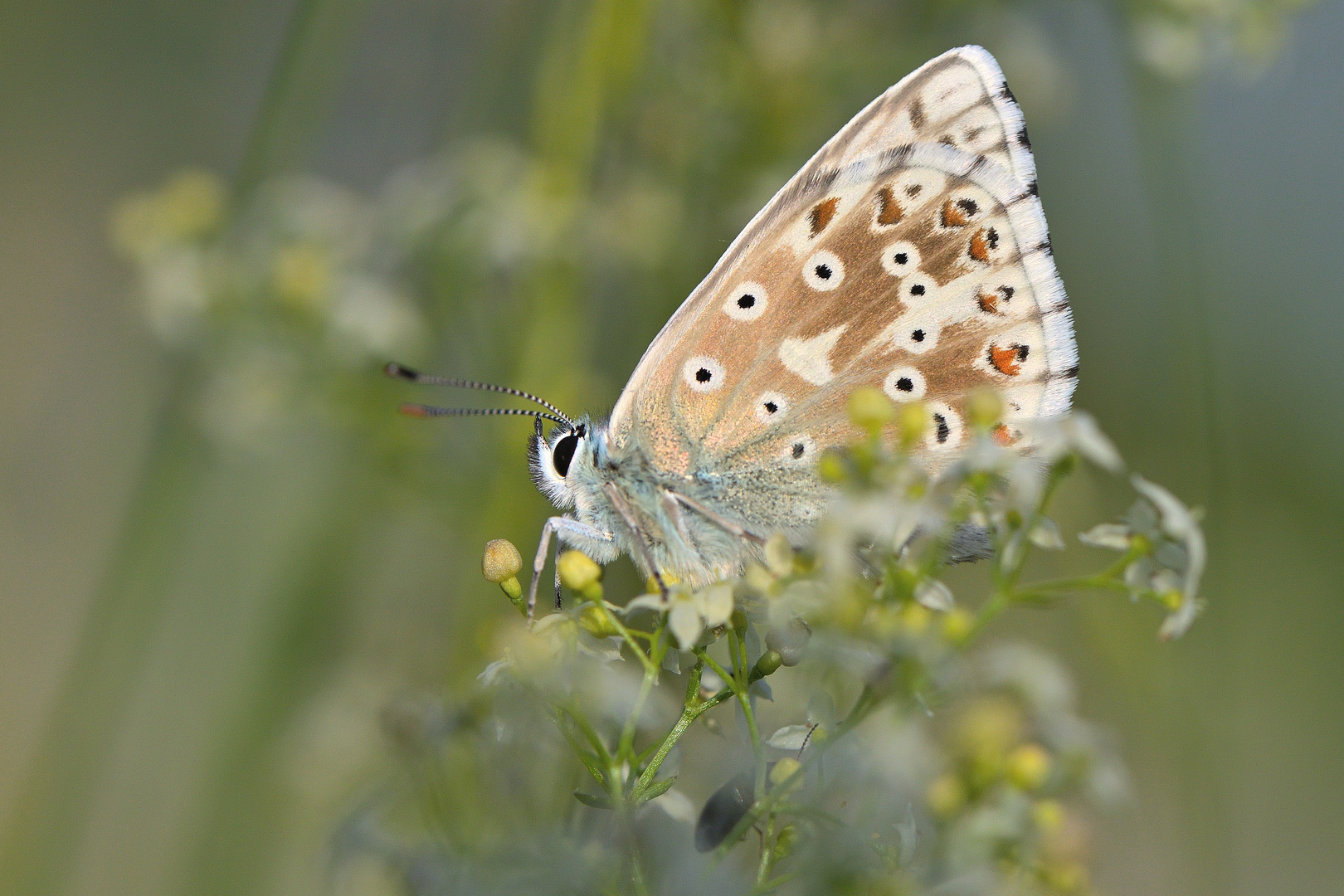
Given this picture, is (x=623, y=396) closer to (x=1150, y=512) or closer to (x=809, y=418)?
(x=809, y=418)

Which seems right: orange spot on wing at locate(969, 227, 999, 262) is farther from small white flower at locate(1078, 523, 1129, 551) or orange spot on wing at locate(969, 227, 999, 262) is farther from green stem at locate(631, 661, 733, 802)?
green stem at locate(631, 661, 733, 802)

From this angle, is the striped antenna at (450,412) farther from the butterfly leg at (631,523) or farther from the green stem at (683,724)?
the green stem at (683,724)

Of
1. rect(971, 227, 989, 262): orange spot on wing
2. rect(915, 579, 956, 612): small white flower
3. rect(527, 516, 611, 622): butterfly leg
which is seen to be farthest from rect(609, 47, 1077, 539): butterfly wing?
rect(915, 579, 956, 612): small white flower

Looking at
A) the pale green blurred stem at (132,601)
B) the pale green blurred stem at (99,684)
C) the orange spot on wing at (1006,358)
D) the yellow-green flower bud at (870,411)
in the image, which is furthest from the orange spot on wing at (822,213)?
the pale green blurred stem at (99,684)

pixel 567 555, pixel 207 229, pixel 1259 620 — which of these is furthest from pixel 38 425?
pixel 1259 620

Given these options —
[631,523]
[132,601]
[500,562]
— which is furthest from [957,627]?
[132,601]
